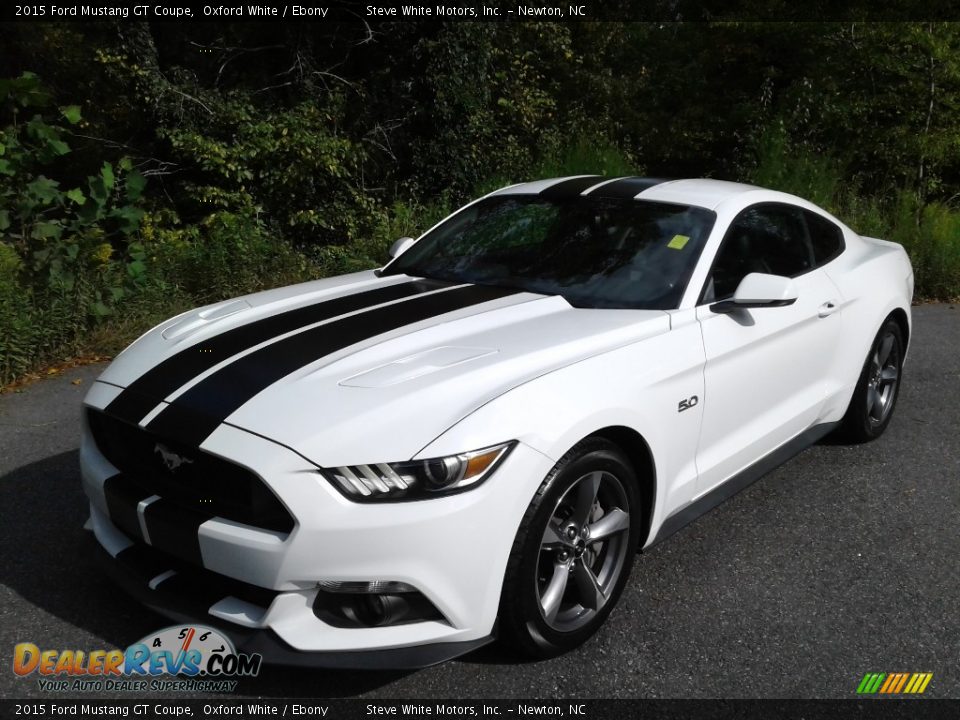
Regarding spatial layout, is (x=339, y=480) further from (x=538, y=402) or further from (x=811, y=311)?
(x=811, y=311)

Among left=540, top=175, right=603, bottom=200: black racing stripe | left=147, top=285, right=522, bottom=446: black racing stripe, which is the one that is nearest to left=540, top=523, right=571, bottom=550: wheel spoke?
left=147, top=285, right=522, bottom=446: black racing stripe

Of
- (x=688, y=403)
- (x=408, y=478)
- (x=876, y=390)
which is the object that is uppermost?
(x=408, y=478)

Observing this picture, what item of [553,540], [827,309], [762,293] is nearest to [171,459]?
[553,540]

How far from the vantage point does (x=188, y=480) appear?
A: 2678mm

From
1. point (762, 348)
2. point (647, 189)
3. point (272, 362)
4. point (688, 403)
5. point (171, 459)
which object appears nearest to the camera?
point (171, 459)

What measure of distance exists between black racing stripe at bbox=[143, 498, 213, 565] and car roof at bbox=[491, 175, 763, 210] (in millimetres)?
2449

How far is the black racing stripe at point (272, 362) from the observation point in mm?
2682

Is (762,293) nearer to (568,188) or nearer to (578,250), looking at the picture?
(578,250)

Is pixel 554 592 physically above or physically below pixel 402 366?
below

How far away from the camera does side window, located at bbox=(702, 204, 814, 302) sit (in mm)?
3752

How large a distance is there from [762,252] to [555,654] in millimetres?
2161

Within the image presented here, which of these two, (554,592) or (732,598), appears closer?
(554,592)

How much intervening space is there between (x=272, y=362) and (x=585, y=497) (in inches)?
45.1

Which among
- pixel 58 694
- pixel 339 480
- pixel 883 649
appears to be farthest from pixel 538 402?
pixel 58 694
